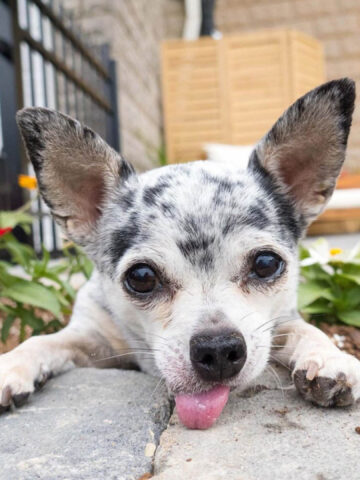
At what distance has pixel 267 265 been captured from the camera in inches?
81.0

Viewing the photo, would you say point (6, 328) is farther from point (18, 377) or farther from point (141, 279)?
point (141, 279)

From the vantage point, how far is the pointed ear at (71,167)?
216 centimetres

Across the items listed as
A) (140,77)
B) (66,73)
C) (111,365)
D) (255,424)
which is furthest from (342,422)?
(140,77)

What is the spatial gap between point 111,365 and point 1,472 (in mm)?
1185

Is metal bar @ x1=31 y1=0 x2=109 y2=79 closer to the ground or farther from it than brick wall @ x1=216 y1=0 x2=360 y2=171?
closer to the ground

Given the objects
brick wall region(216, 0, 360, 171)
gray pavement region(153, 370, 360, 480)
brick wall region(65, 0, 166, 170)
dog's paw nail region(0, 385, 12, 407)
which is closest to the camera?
gray pavement region(153, 370, 360, 480)

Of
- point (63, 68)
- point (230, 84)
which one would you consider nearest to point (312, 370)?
point (63, 68)

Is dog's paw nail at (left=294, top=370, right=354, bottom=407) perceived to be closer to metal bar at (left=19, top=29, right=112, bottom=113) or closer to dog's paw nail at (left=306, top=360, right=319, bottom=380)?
dog's paw nail at (left=306, top=360, right=319, bottom=380)

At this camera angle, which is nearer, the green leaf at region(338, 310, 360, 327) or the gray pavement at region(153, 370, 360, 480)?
the gray pavement at region(153, 370, 360, 480)

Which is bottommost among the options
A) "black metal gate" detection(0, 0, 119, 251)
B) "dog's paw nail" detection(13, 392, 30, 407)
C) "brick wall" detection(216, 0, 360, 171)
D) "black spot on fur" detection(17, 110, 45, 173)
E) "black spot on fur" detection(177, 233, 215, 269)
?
"dog's paw nail" detection(13, 392, 30, 407)

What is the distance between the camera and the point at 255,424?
1675 mm

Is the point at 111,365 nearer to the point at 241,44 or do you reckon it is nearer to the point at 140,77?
the point at 140,77

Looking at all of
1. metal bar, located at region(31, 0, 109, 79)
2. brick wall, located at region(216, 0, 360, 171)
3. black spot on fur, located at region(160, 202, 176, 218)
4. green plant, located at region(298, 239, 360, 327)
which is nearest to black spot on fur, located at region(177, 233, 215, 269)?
black spot on fur, located at region(160, 202, 176, 218)

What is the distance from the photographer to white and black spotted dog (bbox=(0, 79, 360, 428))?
1.75 metres
